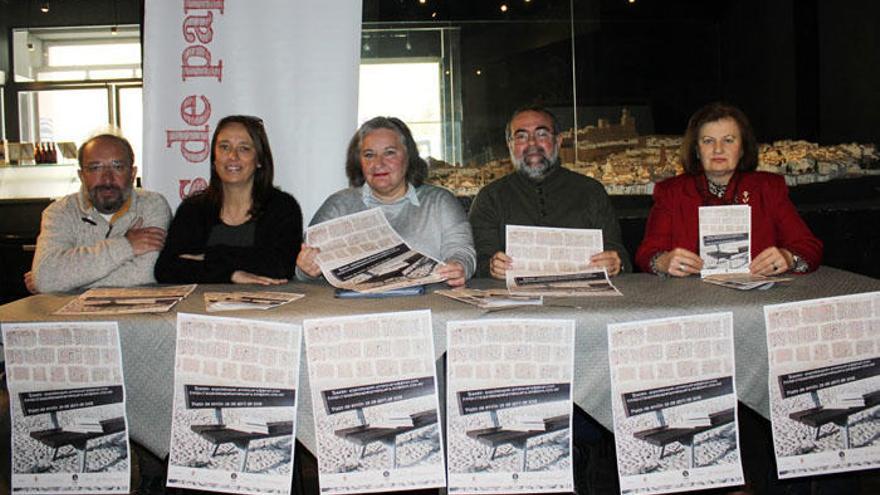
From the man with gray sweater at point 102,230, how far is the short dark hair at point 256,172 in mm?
204

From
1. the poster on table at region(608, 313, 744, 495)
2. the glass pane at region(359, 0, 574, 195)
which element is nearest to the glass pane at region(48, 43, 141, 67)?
the glass pane at region(359, 0, 574, 195)

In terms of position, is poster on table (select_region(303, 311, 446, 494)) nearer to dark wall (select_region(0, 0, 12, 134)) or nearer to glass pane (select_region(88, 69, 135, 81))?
glass pane (select_region(88, 69, 135, 81))

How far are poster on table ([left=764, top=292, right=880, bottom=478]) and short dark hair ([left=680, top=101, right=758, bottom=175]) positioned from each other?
35.1 inches

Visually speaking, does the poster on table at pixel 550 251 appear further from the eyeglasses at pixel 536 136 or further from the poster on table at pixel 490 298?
the eyeglasses at pixel 536 136

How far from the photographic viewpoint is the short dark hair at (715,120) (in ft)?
8.56

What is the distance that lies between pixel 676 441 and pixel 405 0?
3915mm

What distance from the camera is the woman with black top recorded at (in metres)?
2.52

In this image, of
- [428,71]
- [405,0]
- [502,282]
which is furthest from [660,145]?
[502,282]

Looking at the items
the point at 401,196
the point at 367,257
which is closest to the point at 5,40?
the point at 401,196

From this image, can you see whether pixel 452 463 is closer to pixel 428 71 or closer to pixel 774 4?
pixel 428 71

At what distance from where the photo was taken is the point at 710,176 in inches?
104

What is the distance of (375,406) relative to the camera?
1809 mm

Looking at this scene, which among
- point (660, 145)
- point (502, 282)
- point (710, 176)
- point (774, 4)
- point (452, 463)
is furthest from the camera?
point (774, 4)

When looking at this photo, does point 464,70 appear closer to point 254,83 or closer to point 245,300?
point 254,83
